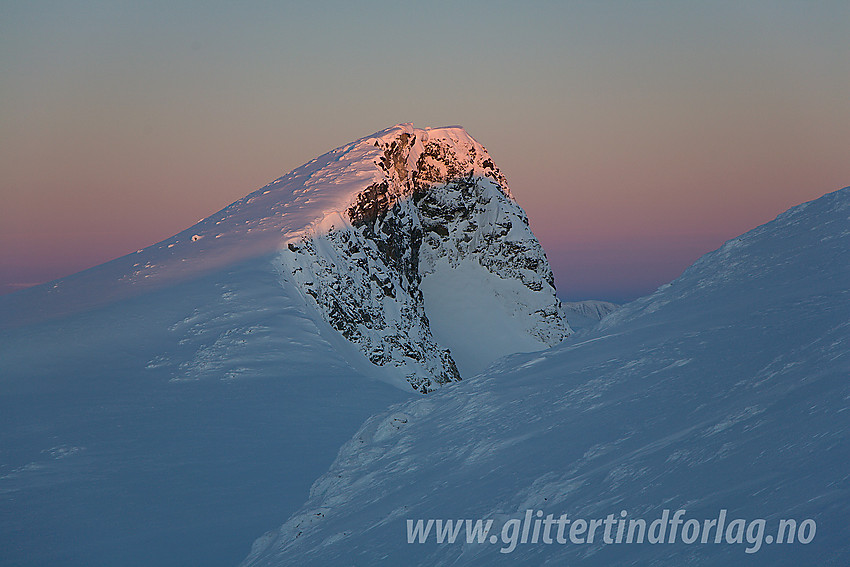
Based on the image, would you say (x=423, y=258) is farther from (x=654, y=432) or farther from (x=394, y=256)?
(x=654, y=432)

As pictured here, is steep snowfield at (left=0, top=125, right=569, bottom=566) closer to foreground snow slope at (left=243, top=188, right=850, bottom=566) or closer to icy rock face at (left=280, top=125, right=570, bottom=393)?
icy rock face at (left=280, top=125, right=570, bottom=393)

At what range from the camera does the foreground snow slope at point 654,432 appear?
3992 millimetres

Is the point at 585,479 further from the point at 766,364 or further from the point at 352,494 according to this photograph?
the point at 352,494

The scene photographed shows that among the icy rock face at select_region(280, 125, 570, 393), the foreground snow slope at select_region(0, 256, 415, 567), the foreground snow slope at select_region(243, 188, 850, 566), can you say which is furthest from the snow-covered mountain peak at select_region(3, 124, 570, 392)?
the foreground snow slope at select_region(243, 188, 850, 566)

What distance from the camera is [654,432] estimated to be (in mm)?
5355

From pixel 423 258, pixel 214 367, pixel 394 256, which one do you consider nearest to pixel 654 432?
pixel 214 367

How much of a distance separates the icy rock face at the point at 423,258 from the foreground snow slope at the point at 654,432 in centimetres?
1540

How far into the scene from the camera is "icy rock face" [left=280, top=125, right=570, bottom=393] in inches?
1029

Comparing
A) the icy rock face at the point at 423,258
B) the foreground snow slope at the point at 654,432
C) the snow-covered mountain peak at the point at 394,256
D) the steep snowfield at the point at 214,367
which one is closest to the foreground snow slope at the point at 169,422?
the steep snowfield at the point at 214,367

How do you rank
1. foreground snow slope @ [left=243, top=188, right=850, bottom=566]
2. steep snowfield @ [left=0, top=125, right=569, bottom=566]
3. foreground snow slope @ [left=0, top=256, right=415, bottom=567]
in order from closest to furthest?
1. foreground snow slope @ [left=243, top=188, right=850, bottom=566]
2. foreground snow slope @ [left=0, top=256, right=415, bottom=567]
3. steep snowfield @ [left=0, top=125, right=569, bottom=566]

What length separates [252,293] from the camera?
20.4 meters

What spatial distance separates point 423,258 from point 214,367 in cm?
2703

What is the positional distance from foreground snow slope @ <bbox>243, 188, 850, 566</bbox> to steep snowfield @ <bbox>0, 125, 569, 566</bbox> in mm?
2592

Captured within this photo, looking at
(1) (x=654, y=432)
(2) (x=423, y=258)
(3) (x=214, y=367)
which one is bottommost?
(1) (x=654, y=432)
